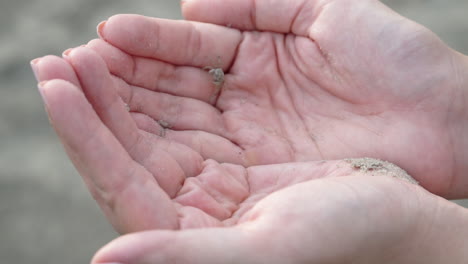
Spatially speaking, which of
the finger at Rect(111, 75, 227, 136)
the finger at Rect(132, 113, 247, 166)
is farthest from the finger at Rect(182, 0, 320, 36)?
the finger at Rect(132, 113, 247, 166)

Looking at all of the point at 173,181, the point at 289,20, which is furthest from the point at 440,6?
the point at 173,181

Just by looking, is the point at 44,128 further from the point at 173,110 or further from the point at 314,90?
the point at 314,90

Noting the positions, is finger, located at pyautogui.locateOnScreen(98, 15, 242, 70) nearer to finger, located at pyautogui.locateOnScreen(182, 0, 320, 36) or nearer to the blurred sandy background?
finger, located at pyautogui.locateOnScreen(182, 0, 320, 36)

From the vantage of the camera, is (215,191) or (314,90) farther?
(314,90)

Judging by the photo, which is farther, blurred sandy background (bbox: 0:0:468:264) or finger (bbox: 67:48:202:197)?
blurred sandy background (bbox: 0:0:468:264)

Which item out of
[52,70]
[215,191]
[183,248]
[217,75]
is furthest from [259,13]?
[183,248]

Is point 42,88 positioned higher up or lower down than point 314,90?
higher up
